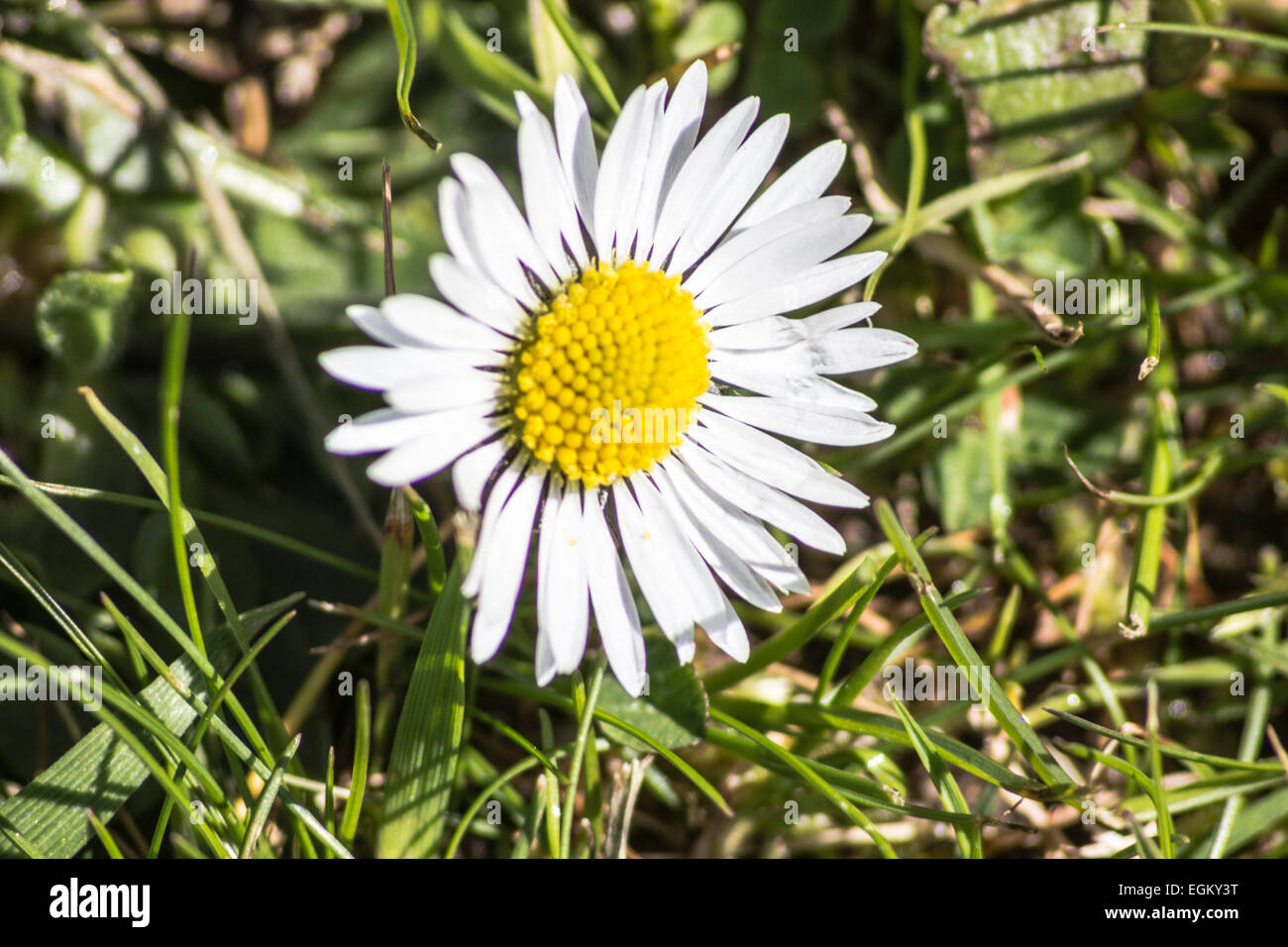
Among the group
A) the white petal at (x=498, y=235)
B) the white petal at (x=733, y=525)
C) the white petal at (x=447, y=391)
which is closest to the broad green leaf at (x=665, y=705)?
the white petal at (x=733, y=525)

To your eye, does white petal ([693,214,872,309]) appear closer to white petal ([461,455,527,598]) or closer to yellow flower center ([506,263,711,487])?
yellow flower center ([506,263,711,487])

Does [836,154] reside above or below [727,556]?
above

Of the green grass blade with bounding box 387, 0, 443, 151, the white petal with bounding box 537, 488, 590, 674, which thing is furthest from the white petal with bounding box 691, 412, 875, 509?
the green grass blade with bounding box 387, 0, 443, 151

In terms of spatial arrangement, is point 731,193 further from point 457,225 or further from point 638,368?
point 457,225

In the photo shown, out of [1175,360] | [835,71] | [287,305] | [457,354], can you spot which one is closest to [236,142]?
[287,305]

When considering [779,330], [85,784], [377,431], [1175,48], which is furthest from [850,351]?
[85,784]
